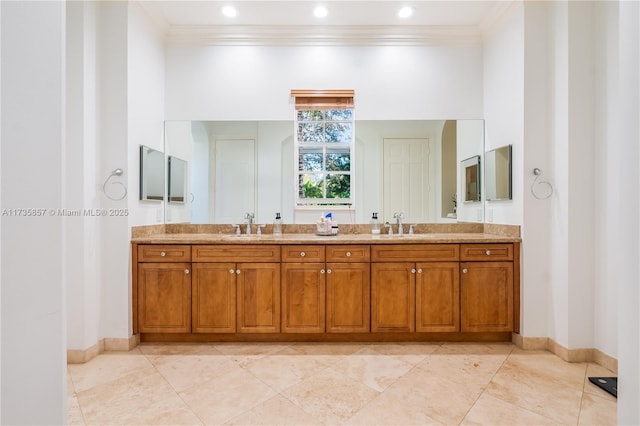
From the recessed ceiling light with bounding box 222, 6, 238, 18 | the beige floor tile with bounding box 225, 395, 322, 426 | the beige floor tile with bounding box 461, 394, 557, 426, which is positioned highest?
the recessed ceiling light with bounding box 222, 6, 238, 18

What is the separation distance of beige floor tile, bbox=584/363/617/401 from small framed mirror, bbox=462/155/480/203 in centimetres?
153

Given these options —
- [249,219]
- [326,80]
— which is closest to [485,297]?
[249,219]

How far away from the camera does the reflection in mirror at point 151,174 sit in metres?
2.63

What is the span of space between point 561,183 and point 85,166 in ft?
11.6

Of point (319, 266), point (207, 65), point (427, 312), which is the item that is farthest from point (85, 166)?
point (427, 312)

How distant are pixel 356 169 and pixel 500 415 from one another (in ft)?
7.11

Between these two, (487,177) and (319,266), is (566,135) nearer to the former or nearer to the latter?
(487,177)

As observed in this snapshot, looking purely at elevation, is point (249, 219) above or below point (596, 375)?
above

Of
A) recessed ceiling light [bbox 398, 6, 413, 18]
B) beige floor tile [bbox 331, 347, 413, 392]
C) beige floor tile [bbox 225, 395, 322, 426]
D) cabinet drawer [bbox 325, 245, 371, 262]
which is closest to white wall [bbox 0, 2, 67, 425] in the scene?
beige floor tile [bbox 225, 395, 322, 426]

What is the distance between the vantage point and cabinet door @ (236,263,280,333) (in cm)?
253

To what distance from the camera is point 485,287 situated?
8.36 feet

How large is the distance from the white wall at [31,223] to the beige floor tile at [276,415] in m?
1.18

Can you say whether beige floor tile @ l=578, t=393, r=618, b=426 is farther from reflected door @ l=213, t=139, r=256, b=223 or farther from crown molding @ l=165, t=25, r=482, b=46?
crown molding @ l=165, t=25, r=482, b=46

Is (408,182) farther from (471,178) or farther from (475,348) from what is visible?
(475,348)
